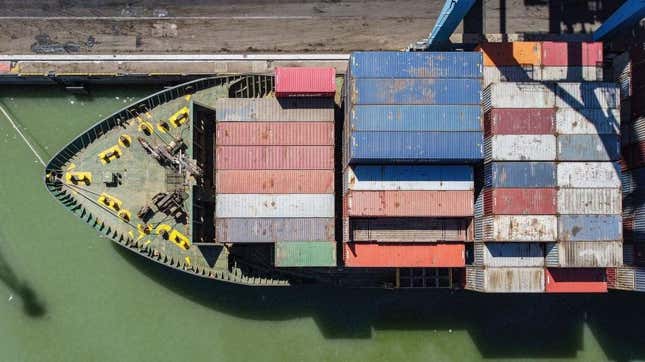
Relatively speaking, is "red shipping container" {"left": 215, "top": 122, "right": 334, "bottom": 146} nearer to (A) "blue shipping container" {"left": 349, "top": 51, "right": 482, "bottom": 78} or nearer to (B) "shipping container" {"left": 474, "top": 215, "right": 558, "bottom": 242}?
(A) "blue shipping container" {"left": 349, "top": 51, "right": 482, "bottom": 78}

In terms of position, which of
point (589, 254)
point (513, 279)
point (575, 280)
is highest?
point (589, 254)

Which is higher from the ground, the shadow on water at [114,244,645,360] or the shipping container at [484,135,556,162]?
the shipping container at [484,135,556,162]

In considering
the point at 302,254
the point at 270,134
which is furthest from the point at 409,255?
the point at 270,134

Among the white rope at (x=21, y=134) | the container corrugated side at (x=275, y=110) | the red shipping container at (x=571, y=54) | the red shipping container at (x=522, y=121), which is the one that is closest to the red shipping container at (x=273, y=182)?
the container corrugated side at (x=275, y=110)

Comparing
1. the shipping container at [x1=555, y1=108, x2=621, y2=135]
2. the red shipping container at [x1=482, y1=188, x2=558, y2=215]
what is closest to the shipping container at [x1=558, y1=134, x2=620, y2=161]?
the shipping container at [x1=555, y1=108, x2=621, y2=135]

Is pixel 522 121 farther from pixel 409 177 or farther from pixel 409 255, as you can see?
pixel 409 255
